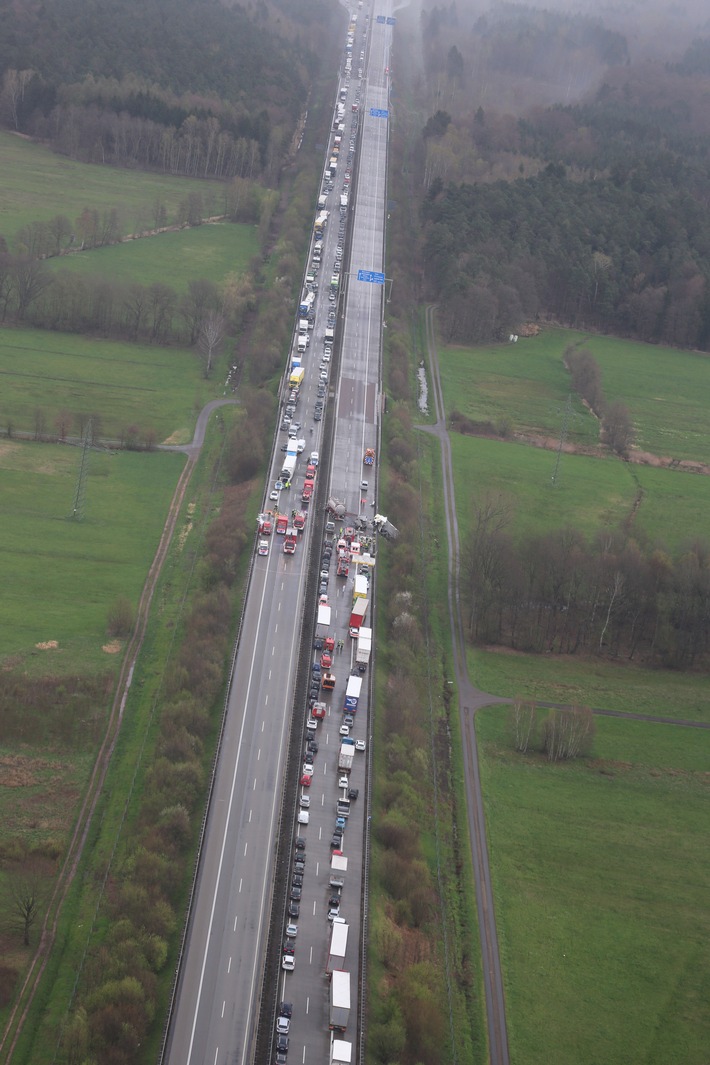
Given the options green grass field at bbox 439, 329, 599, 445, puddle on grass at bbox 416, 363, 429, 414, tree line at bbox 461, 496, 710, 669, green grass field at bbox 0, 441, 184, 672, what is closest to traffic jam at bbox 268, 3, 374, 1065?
tree line at bbox 461, 496, 710, 669

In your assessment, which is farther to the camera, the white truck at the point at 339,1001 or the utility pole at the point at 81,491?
the utility pole at the point at 81,491

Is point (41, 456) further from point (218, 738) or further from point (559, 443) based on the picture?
point (559, 443)

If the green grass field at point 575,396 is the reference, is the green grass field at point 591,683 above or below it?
below

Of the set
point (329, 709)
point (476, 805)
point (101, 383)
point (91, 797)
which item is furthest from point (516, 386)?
point (91, 797)

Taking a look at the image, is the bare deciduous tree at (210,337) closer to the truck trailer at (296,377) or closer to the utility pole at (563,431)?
the truck trailer at (296,377)

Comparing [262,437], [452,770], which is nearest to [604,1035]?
[452,770]

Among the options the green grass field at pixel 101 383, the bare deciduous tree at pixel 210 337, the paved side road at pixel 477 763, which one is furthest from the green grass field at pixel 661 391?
the green grass field at pixel 101 383

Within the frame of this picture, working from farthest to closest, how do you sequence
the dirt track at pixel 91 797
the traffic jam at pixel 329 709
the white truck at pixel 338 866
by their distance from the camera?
the white truck at pixel 338 866
the traffic jam at pixel 329 709
the dirt track at pixel 91 797

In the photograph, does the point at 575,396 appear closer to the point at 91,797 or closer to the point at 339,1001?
the point at 91,797
